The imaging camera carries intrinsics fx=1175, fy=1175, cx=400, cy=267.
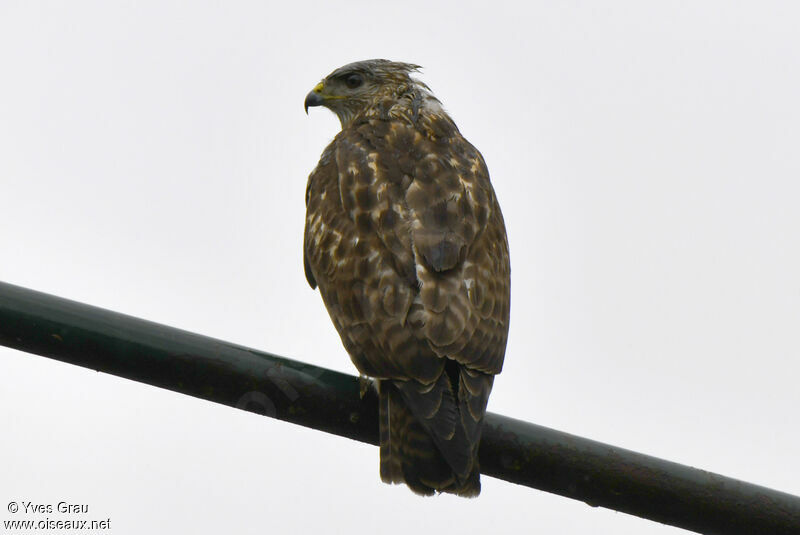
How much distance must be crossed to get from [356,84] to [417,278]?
367cm

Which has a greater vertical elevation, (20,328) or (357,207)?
(357,207)

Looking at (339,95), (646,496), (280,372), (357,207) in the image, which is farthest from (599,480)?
(339,95)

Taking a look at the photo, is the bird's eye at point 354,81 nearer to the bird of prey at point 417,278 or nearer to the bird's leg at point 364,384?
the bird of prey at point 417,278

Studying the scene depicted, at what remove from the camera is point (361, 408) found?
4.28 m

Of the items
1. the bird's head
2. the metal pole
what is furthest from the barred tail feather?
the bird's head

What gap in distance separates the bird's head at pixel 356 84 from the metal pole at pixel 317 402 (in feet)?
15.0

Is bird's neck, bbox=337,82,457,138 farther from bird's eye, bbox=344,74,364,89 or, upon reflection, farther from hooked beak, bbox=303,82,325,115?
hooked beak, bbox=303,82,325,115

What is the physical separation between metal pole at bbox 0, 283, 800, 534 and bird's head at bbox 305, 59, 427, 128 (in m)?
4.58

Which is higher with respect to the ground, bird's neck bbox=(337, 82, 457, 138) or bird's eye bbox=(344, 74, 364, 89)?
bird's eye bbox=(344, 74, 364, 89)

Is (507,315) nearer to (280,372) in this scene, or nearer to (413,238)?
(413,238)

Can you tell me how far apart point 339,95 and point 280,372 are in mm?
4969

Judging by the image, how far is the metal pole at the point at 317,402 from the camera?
3711 mm

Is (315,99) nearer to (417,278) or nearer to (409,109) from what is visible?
(409,109)

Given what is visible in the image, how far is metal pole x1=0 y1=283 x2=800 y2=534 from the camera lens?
146 inches
